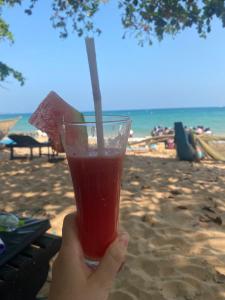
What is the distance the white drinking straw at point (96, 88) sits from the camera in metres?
1.05

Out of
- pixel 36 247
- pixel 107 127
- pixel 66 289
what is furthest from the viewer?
pixel 36 247

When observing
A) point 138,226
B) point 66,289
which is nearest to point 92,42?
point 66,289

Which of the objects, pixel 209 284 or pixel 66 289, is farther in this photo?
pixel 209 284

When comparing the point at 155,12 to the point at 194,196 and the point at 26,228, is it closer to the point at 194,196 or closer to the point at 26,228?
the point at 194,196

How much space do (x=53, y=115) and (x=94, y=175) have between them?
251mm

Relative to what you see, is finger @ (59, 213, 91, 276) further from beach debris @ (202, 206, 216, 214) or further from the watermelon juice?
beach debris @ (202, 206, 216, 214)

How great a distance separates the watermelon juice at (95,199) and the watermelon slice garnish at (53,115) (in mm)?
128

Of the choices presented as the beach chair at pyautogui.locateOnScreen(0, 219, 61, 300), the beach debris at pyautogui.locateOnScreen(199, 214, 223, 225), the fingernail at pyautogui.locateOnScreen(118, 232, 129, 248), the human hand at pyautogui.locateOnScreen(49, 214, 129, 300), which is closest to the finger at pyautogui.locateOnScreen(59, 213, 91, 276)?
the human hand at pyautogui.locateOnScreen(49, 214, 129, 300)

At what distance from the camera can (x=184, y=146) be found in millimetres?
7969

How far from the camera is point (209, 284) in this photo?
2156 mm

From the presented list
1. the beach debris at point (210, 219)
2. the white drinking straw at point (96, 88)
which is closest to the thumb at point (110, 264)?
the white drinking straw at point (96, 88)

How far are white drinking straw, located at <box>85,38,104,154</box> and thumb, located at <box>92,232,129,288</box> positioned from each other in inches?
11.6

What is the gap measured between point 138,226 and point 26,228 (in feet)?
4.81

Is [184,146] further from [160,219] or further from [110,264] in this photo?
[110,264]
